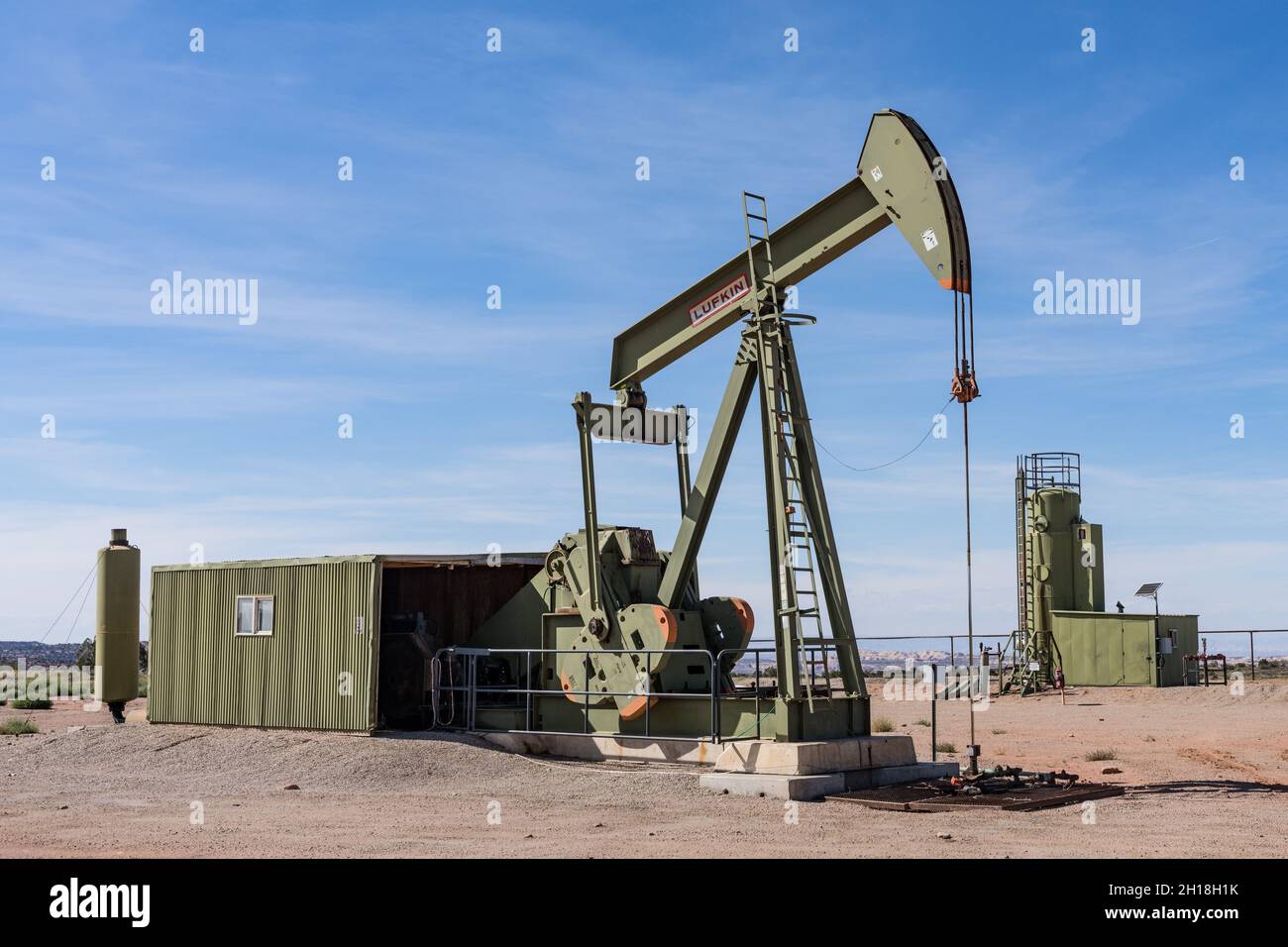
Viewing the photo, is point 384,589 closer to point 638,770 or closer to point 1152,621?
point 638,770

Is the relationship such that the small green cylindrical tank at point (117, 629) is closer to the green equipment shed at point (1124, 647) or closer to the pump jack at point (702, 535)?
the pump jack at point (702, 535)

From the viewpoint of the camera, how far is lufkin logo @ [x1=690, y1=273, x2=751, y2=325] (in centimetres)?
1515

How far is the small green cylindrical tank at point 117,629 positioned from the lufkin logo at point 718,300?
446 inches

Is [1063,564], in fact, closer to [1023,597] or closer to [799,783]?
[1023,597]

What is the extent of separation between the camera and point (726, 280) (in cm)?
1531

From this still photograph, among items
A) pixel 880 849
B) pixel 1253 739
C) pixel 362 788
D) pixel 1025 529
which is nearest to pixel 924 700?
pixel 1025 529

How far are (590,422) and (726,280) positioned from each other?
2.25 meters

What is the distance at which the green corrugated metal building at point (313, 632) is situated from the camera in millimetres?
17188

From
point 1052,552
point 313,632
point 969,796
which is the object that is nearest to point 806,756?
point 969,796

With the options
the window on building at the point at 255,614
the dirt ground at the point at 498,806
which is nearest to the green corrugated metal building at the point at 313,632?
the window on building at the point at 255,614

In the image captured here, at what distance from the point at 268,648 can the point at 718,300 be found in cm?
776

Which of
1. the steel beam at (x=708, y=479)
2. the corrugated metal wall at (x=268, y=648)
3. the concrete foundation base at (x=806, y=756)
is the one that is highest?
the steel beam at (x=708, y=479)

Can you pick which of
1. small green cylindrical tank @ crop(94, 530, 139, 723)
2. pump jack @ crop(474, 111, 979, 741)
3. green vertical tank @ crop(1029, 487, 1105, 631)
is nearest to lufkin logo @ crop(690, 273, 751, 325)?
pump jack @ crop(474, 111, 979, 741)

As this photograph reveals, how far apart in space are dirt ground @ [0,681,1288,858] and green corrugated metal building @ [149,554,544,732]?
0.54 meters
